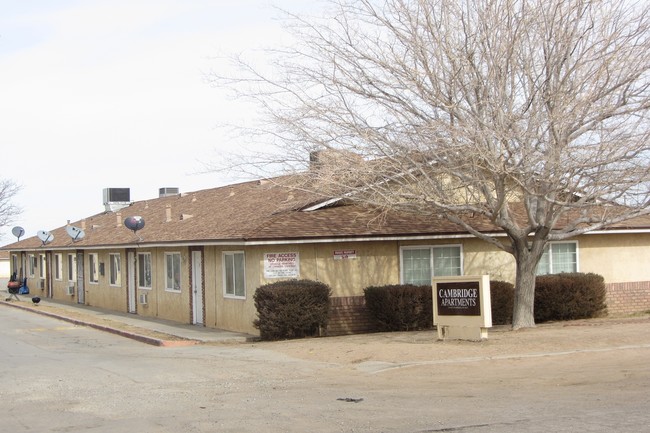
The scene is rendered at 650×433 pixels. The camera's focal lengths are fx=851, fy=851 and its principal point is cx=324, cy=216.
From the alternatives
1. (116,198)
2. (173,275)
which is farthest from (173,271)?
(116,198)

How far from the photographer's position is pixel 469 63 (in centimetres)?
1675

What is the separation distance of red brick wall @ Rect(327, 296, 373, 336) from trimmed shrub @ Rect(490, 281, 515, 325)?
10.6 feet

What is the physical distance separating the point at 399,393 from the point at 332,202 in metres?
10.6

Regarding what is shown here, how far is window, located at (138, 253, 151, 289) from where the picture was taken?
28.5 meters

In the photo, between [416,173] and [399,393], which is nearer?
[399,393]

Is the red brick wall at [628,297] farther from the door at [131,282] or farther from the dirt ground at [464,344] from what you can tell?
the door at [131,282]

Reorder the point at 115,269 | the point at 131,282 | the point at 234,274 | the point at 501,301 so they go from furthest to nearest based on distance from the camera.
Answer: the point at 115,269 → the point at 131,282 → the point at 234,274 → the point at 501,301

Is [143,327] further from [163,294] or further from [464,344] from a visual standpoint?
[464,344]

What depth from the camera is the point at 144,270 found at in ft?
95.3

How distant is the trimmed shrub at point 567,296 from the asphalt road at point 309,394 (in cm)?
667

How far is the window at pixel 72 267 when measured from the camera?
38.0 meters

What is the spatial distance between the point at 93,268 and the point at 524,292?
21.7 m

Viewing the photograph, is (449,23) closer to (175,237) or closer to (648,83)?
(648,83)

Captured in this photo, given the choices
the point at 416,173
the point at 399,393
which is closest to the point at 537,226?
the point at 416,173
